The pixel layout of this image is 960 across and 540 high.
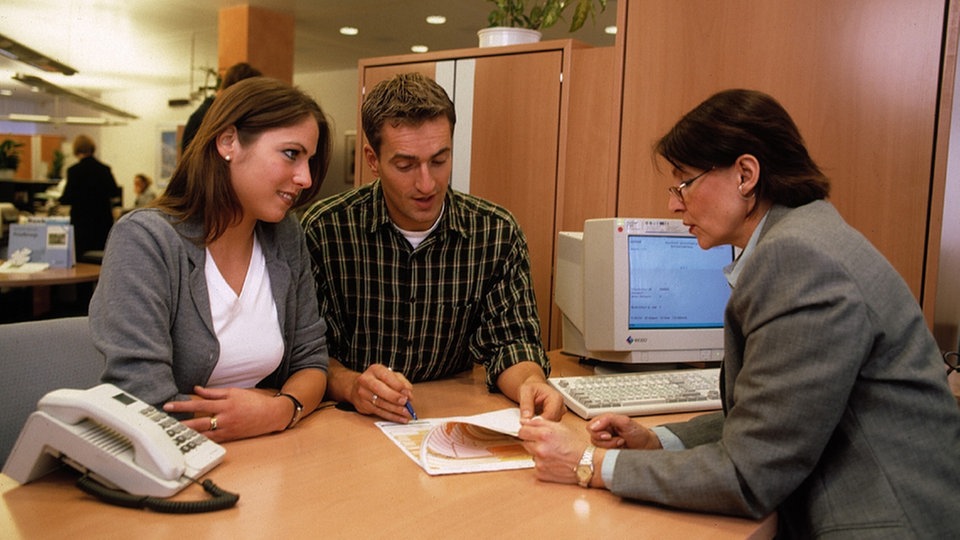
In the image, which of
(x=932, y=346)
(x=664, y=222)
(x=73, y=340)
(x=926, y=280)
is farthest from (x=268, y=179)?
(x=926, y=280)

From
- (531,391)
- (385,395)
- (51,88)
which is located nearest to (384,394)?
(385,395)

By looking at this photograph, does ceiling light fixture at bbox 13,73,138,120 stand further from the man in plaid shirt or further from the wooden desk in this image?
the man in plaid shirt

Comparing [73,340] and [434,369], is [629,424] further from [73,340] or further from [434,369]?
[73,340]

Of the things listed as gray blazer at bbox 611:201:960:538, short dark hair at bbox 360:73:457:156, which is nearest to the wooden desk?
short dark hair at bbox 360:73:457:156

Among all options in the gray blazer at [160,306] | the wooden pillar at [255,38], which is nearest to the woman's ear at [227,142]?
the gray blazer at [160,306]

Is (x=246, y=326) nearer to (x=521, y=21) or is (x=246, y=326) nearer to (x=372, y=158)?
(x=372, y=158)

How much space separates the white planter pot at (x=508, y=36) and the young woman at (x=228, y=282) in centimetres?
143

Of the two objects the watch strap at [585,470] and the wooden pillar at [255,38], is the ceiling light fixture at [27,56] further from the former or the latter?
the watch strap at [585,470]

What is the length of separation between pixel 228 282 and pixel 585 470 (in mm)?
810

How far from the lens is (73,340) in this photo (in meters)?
1.59

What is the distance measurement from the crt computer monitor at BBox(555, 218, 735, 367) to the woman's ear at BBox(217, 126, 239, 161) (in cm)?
100

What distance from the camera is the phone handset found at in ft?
3.43

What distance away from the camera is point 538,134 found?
9.11ft

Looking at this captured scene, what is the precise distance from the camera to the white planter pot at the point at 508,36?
2900 mm
